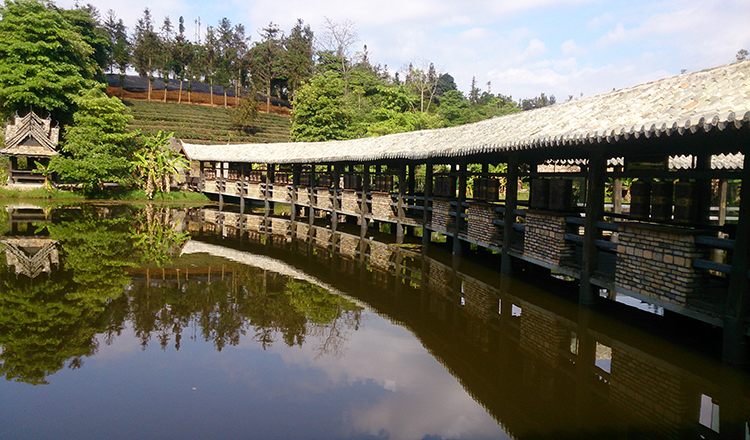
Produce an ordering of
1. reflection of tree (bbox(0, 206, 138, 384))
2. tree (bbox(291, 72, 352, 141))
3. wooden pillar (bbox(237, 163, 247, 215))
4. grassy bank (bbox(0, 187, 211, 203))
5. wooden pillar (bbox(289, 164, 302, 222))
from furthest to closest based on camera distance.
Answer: tree (bbox(291, 72, 352, 141)) → grassy bank (bbox(0, 187, 211, 203)) → wooden pillar (bbox(237, 163, 247, 215)) → wooden pillar (bbox(289, 164, 302, 222)) → reflection of tree (bbox(0, 206, 138, 384))

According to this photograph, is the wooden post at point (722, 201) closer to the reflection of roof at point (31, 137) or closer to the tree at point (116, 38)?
the reflection of roof at point (31, 137)

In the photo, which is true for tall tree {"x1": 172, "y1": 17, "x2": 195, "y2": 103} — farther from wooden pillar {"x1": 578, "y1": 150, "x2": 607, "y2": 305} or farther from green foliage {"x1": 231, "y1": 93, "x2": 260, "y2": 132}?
wooden pillar {"x1": 578, "y1": 150, "x2": 607, "y2": 305}

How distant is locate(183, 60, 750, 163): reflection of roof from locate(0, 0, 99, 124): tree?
24.5 meters

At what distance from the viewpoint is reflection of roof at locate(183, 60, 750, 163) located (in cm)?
569

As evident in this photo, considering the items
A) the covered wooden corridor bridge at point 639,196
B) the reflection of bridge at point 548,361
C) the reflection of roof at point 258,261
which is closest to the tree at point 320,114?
the reflection of roof at point 258,261

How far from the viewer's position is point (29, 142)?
95.6ft

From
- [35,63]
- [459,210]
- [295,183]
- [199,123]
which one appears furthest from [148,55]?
[459,210]

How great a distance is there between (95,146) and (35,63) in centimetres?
718

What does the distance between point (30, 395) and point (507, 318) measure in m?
6.37

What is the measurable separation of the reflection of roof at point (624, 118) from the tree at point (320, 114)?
22284 mm

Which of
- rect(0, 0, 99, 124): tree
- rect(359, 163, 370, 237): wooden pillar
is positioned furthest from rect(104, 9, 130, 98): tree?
rect(359, 163, 370, 237): wooden pillar

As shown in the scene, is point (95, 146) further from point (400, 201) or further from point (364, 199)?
point (400, 201)

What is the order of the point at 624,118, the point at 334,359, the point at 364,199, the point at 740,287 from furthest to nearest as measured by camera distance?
the point at 364,199
the point at 624,118
the point at 334,359
the point at 740,287

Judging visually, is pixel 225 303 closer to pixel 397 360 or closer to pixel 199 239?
pixel 397 360
